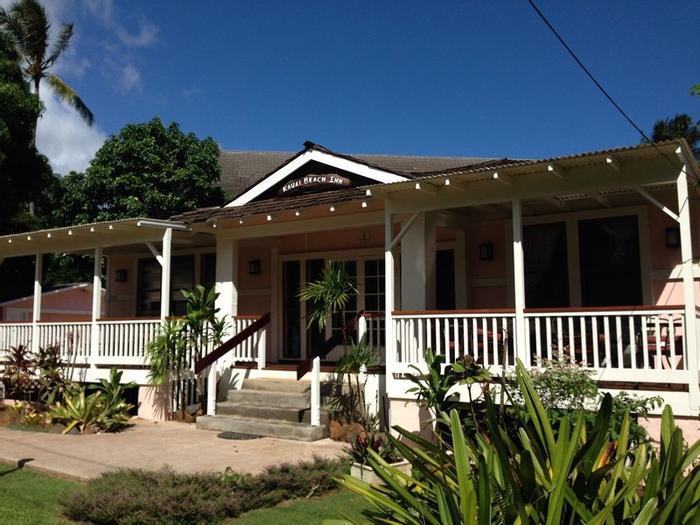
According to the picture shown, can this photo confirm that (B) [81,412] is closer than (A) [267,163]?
Yes

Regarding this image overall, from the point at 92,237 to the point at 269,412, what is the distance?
5.86 meters

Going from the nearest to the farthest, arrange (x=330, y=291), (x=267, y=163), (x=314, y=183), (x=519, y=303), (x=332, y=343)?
(x=519, y=303), (x=330, y=291), (x=332, y=343), (x=314, y=183), (x=267, y=163)

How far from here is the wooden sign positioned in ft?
38.9

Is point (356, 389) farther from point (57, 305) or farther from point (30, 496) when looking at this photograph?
point (57, 305)

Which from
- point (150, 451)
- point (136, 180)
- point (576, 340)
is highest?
point (136, 180)

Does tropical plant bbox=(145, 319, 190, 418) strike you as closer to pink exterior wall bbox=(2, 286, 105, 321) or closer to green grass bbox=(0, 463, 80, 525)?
green grass bbox=(0, 463, 80, 525)

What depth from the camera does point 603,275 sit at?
10.1 m

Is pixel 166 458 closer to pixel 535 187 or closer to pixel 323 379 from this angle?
pixel 323 379

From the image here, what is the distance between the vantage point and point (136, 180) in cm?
2178

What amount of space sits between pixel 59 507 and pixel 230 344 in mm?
5222

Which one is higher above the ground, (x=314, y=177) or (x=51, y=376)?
(x=314, y=177)

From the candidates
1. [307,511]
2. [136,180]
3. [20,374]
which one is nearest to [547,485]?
[307,511]

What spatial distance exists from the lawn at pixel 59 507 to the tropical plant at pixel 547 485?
1864mm

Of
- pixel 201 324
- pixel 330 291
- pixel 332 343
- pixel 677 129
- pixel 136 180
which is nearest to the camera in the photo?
pixel 330 291
